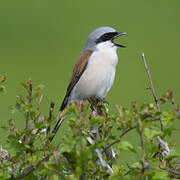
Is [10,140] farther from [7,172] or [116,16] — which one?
[116,16]

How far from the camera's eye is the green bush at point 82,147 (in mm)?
1340

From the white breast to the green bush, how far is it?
210cm

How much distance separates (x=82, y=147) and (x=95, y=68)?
2.44 meters

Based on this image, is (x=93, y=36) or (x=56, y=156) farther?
(x=93, y=36)

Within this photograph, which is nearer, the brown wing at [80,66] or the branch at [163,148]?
the branch at [163,148]

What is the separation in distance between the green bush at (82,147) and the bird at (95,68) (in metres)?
2.11

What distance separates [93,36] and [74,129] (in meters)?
2.68

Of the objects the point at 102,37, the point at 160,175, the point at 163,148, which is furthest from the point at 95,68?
the point at 160,175

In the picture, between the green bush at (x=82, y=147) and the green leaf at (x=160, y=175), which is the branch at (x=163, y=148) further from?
the green leaf at (x=160, y=175)

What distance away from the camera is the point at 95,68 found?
3748 millimetres

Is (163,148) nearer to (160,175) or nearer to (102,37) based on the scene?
(160,175)

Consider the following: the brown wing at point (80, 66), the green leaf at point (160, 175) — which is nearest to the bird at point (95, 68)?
the brown wing at point (80, 66)

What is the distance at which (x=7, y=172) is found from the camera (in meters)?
1.54

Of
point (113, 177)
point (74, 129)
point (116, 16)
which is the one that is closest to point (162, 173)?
point (113, 177)
